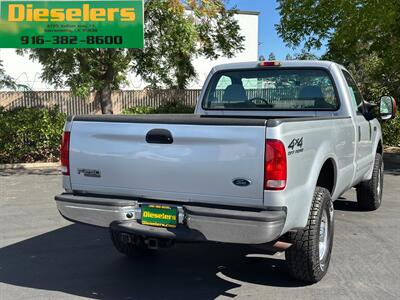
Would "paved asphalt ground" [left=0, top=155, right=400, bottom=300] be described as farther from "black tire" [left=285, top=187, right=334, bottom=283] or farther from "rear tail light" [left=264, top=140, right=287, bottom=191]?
"rear tail light" [left=264, top=140, right=287, bottom=191]

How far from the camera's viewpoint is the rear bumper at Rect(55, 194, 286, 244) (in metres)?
3.56

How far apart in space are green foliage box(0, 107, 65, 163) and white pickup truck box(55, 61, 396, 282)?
8.13 meters

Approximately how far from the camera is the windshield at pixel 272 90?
5.68 meters

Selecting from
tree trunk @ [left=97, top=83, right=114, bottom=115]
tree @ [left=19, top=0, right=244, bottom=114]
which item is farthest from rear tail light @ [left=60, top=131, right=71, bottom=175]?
tree trunk @ [left=97, top=83, right=114, bottom=115]

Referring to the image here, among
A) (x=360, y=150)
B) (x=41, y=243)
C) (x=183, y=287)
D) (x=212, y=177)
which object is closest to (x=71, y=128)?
(x=212, y=177)

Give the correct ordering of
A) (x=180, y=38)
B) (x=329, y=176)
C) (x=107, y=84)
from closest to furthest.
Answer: (x=329, y=176)
(x=180, y=38)
(x=107, y=84)

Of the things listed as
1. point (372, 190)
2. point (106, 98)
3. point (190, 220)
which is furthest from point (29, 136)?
point (190, 220)

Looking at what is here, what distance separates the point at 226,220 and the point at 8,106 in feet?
42.9

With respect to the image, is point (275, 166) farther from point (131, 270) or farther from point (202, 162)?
point (131, 270)

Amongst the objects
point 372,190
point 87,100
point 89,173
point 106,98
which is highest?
point 106,98

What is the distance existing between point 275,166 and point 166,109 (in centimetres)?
1262

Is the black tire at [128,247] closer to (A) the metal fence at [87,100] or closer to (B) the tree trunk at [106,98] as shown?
(B) the tree trunk at [106,98]

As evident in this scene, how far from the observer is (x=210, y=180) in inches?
147

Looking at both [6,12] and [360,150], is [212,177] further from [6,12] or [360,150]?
[6,12]
